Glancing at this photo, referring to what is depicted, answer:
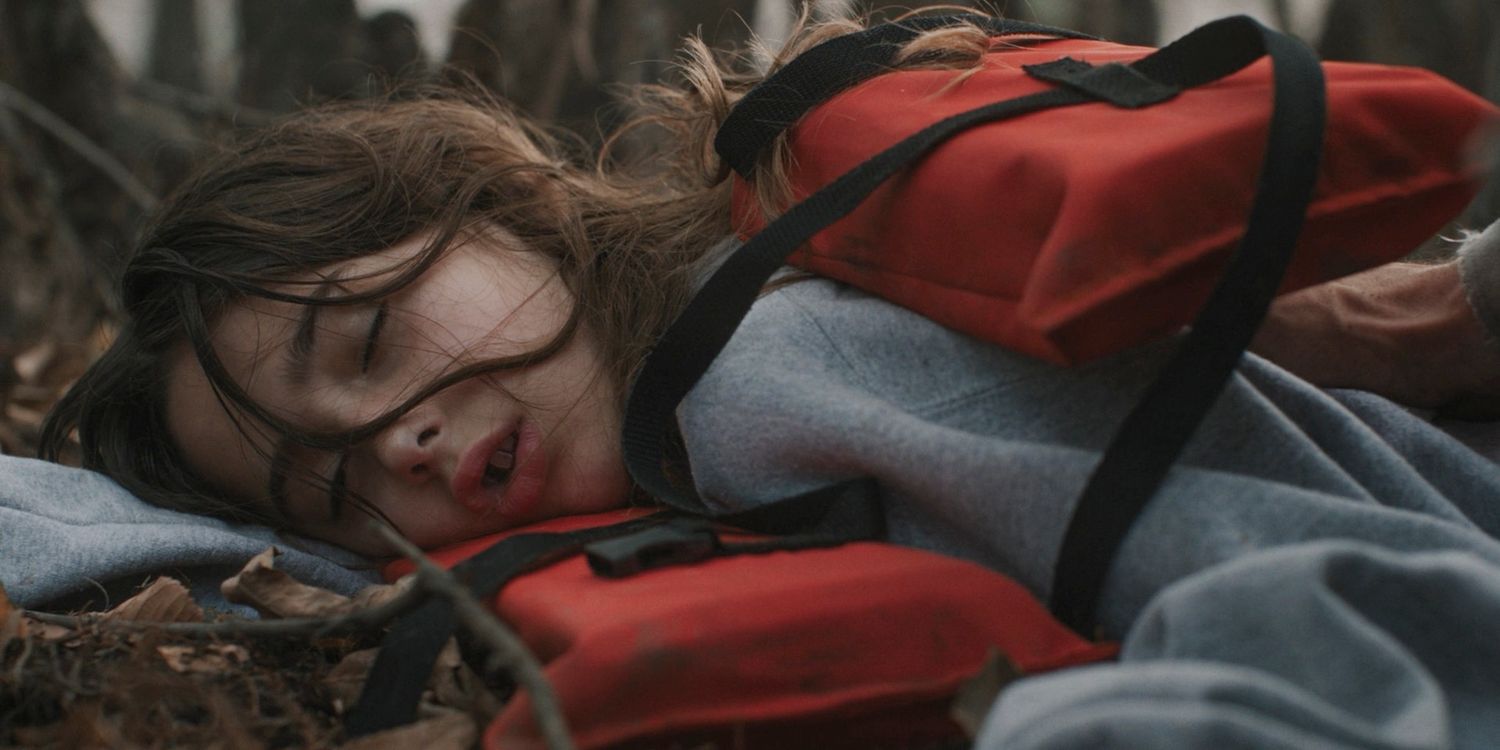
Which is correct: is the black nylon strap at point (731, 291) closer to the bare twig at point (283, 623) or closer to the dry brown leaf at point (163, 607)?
the bare twig at point (283, 623)

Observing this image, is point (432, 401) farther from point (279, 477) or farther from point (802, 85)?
point (802, 85)

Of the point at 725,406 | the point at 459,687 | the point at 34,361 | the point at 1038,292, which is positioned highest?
the point at 1038,292

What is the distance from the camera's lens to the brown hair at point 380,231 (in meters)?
1.95

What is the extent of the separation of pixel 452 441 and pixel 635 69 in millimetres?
2745

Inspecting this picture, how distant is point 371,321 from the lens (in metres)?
1.89

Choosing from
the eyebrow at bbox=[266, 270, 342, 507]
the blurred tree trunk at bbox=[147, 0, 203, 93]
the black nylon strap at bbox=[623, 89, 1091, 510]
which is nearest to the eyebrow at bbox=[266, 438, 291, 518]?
the eyebrow at bbox=[266, 270, 342, 507]

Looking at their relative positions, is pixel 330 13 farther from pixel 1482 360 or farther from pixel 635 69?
pixel 1482 360

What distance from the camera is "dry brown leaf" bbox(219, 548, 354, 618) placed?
1650 millimetres

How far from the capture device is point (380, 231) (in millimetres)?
2008

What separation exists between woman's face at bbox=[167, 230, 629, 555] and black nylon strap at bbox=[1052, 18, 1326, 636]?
0.85 metres

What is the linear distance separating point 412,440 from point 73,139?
259cm

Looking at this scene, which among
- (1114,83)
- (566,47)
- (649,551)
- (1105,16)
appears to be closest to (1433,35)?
(1105,16)

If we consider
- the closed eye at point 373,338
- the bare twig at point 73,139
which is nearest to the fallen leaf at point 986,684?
the closed eye at point 373,338

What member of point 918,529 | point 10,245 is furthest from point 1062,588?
point 10,245
